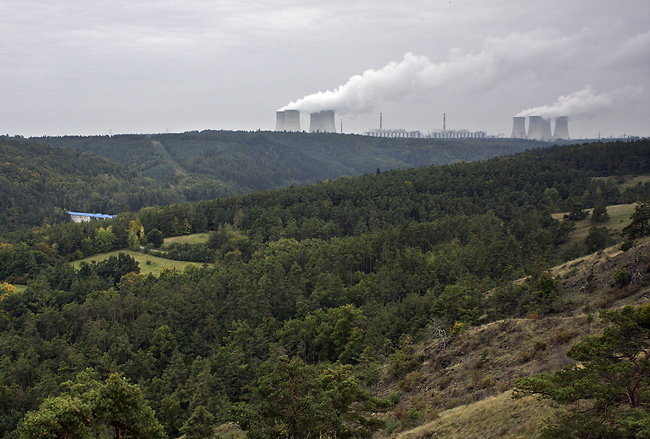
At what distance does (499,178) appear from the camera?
409 feet

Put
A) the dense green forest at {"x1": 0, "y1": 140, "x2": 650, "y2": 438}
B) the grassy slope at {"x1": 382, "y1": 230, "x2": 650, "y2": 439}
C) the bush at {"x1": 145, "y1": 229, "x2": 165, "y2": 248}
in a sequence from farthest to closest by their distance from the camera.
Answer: the bush at {"x1": 145, "y1": 229, "x2": 165, "y2": 248}, the dense green forest at {"x1": 0, "y1": 140, "x2": 650, "y2": 438}, the grassy slope at {"x1": 382, "y1": 230, "x2": 650, "y2": 439}

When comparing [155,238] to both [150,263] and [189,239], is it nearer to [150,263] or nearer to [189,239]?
[189,239]

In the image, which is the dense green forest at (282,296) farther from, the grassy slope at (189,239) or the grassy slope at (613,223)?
the grassy slope at (189,239)

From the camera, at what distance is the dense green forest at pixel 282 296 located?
33.2 metres

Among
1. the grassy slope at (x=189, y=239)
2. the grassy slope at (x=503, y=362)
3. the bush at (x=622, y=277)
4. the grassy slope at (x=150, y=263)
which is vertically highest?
the bush at (x=622, y=277)

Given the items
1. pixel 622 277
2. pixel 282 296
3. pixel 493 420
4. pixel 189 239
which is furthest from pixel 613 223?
pixel 189 239

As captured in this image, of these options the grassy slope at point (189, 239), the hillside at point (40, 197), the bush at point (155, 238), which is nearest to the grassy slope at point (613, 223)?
the grassy slope at point (189, 239)

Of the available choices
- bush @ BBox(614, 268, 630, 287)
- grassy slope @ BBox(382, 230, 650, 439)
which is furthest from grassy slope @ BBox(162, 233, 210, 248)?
bush @ BBox(614, 268, 630, 287)

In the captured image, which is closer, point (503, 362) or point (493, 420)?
point (493, 420)

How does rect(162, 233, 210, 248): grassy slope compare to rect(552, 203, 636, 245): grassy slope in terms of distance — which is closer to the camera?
rect(552, 203, 636, 245): grassy slope

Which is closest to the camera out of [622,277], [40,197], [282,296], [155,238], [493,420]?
[493,420]

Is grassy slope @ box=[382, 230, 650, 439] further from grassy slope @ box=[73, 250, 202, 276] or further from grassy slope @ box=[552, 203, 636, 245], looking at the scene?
grassy slope @ box=[73, 250, 202, 276]

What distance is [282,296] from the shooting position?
208 ft

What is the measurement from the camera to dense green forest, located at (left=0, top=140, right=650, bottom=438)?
3316 centimetres
